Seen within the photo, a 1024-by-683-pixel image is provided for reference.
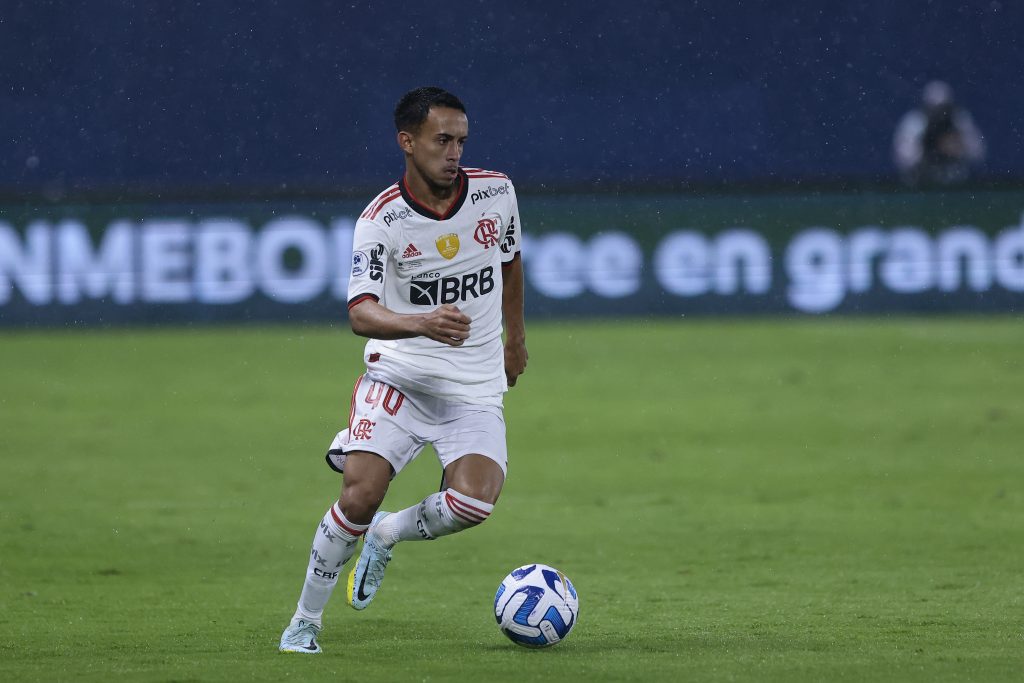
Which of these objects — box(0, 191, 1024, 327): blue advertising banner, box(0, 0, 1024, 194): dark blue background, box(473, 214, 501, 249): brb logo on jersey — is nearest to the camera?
box(473, 214, 501, 249): brb logo on jersey

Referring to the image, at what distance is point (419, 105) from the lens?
240 inches

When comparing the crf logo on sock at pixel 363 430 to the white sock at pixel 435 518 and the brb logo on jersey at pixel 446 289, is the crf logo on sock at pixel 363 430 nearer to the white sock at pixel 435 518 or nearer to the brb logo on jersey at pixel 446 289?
the white sock at pixel 435 518

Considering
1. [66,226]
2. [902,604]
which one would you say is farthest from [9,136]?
[902,604]

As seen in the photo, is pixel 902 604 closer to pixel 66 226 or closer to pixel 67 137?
pixel 66 226

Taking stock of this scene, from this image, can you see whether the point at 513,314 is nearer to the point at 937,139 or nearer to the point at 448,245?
the point at 448,245

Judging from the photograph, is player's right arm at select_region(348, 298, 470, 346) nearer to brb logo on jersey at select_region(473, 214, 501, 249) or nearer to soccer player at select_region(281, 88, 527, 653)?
soccer player at select_region(281, 88, 527, 653)

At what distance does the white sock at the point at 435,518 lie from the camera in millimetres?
6121

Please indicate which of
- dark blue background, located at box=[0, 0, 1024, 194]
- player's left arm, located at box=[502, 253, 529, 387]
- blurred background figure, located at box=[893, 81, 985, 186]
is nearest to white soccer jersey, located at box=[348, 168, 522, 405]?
player's left arm, located at box=[502, 253, 529, 387]

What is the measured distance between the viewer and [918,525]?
885cm

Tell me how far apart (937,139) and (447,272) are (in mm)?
17775

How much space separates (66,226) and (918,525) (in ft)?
34.4

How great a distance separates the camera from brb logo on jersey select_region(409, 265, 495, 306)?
6.27 m

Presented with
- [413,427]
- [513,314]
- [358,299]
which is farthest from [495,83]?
[358,299]

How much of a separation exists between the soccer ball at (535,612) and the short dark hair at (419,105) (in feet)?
5.90
